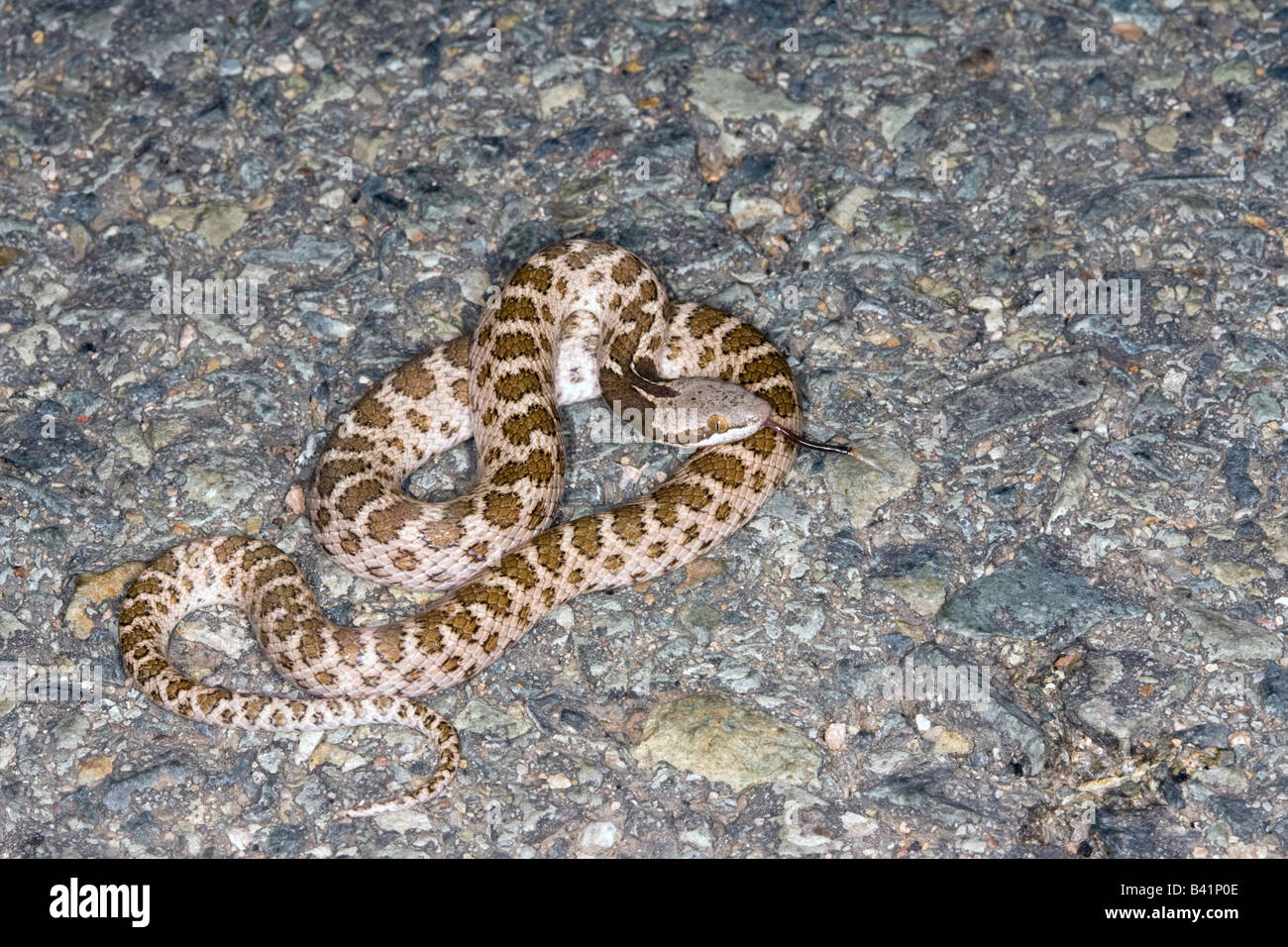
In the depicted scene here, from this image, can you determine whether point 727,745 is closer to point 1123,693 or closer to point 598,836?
point 598,836

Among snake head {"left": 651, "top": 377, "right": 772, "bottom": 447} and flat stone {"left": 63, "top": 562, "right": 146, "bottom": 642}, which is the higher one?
snake head {"left": 651, "top": 377, "right": 772, "bottom": 447}

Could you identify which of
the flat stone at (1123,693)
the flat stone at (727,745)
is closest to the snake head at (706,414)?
the flat stone at (727,745)

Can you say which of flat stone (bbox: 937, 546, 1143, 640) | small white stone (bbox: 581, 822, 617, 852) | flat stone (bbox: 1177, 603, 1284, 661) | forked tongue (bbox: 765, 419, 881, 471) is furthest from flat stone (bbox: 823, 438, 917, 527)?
small white stone (bbox: 581, 822, 617, 852)

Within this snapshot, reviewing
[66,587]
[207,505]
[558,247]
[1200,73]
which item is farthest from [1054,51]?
[66,587]

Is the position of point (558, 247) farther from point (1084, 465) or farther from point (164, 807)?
point (164, 807)

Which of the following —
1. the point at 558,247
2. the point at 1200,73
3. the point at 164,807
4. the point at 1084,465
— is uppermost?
the point at 1200,73

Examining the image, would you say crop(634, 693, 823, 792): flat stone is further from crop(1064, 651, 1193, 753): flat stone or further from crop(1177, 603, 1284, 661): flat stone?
crop(1177, 603, 1284, 661): flat stone

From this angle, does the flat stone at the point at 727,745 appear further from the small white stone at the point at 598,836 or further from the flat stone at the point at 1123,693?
the flat stone at the point at 1123,693
